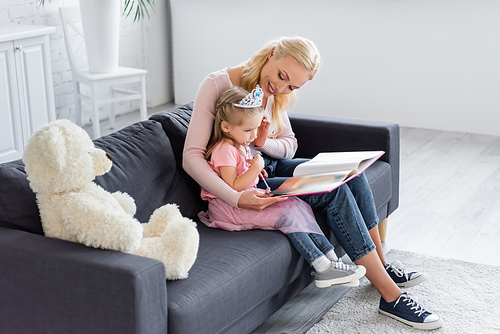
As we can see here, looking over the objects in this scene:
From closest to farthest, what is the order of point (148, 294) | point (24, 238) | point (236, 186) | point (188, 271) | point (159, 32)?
point (148, 294), point (24, 238), point (188, 271), point (236, 186), point (159, 32)

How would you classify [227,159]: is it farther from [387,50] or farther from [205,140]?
[387,50]

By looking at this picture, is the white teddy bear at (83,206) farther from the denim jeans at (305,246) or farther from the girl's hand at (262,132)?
the girl's hand at (262,132)

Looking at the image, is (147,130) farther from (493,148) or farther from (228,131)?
(493,148)

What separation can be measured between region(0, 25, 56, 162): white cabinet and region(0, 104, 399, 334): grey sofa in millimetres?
1617

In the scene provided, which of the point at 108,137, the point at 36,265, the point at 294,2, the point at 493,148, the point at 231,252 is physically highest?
the point at 294,2

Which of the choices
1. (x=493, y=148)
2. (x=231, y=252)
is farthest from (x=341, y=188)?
(x=493, y=148)

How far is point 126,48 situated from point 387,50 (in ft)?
7.10

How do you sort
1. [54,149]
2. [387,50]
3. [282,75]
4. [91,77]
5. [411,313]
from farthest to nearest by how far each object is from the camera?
[387,50], [91,77], [282,75], [411,313], [54,149]

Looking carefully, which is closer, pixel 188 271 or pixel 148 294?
pixel 148 294

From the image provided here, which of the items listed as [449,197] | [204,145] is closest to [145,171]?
[204,145]

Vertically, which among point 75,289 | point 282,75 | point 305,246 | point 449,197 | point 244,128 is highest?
point 282,75

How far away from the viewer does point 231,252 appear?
175 cm

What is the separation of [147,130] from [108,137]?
15 centimetres

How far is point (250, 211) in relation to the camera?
1944 mm
